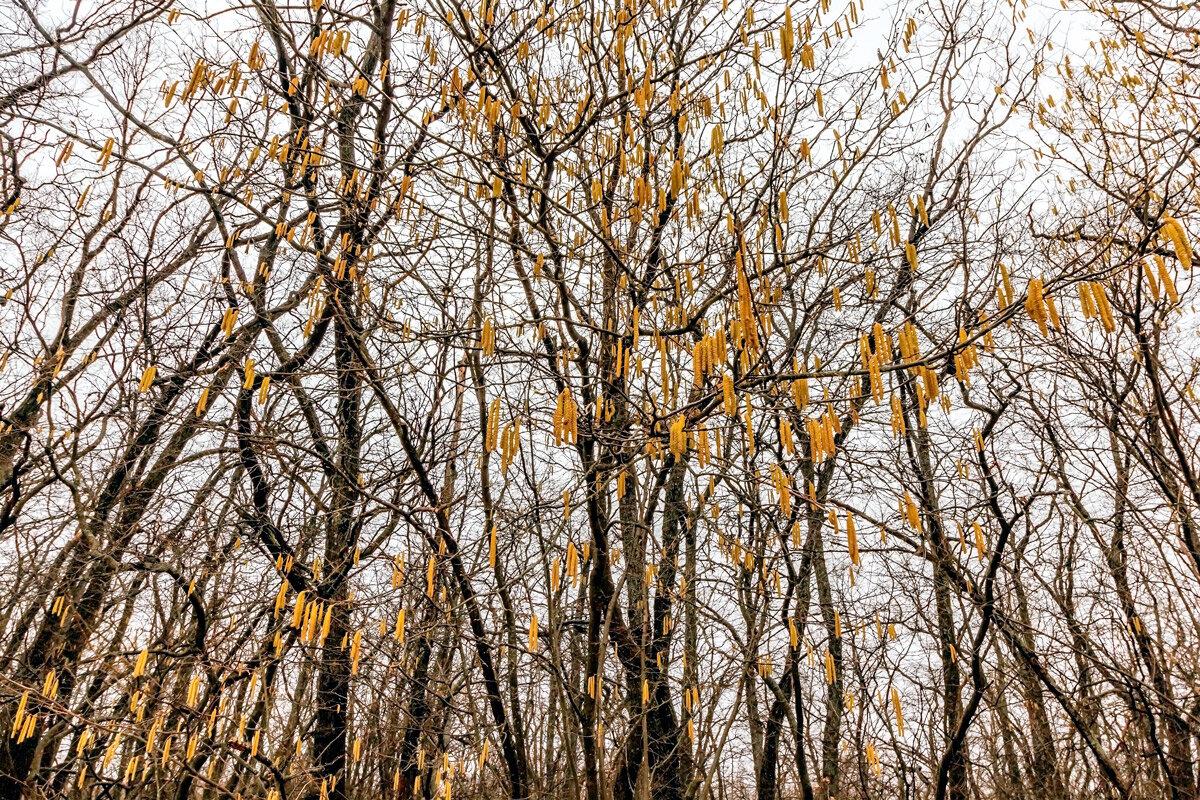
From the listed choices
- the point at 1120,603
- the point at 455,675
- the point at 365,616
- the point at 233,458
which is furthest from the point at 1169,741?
the point at 233,458

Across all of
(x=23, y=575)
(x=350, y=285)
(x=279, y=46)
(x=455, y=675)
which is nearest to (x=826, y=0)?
(x=350, y=285)

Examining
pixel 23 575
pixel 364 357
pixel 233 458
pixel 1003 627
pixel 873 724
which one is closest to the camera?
pixel 1003 627

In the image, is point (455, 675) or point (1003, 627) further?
point (455, 675)

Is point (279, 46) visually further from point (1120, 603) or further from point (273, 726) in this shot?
point (1120, 603)

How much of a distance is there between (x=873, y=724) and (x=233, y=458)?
17.1 ft

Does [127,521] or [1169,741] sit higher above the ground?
[127,521]

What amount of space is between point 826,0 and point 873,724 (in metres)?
4.52

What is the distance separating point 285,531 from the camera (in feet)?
18.1

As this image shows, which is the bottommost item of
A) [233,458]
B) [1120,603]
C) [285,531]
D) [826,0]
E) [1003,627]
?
[1003,627]

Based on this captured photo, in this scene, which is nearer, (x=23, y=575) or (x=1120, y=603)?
(x=1120, y=603)

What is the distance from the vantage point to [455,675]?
504 centimetres

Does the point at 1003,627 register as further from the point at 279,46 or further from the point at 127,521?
the point at 127,521

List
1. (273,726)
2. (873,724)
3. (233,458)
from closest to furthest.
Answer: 1. (873,724)
2. (233,458)
3. (273,726)

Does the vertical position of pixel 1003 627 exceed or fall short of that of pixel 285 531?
it falls short
